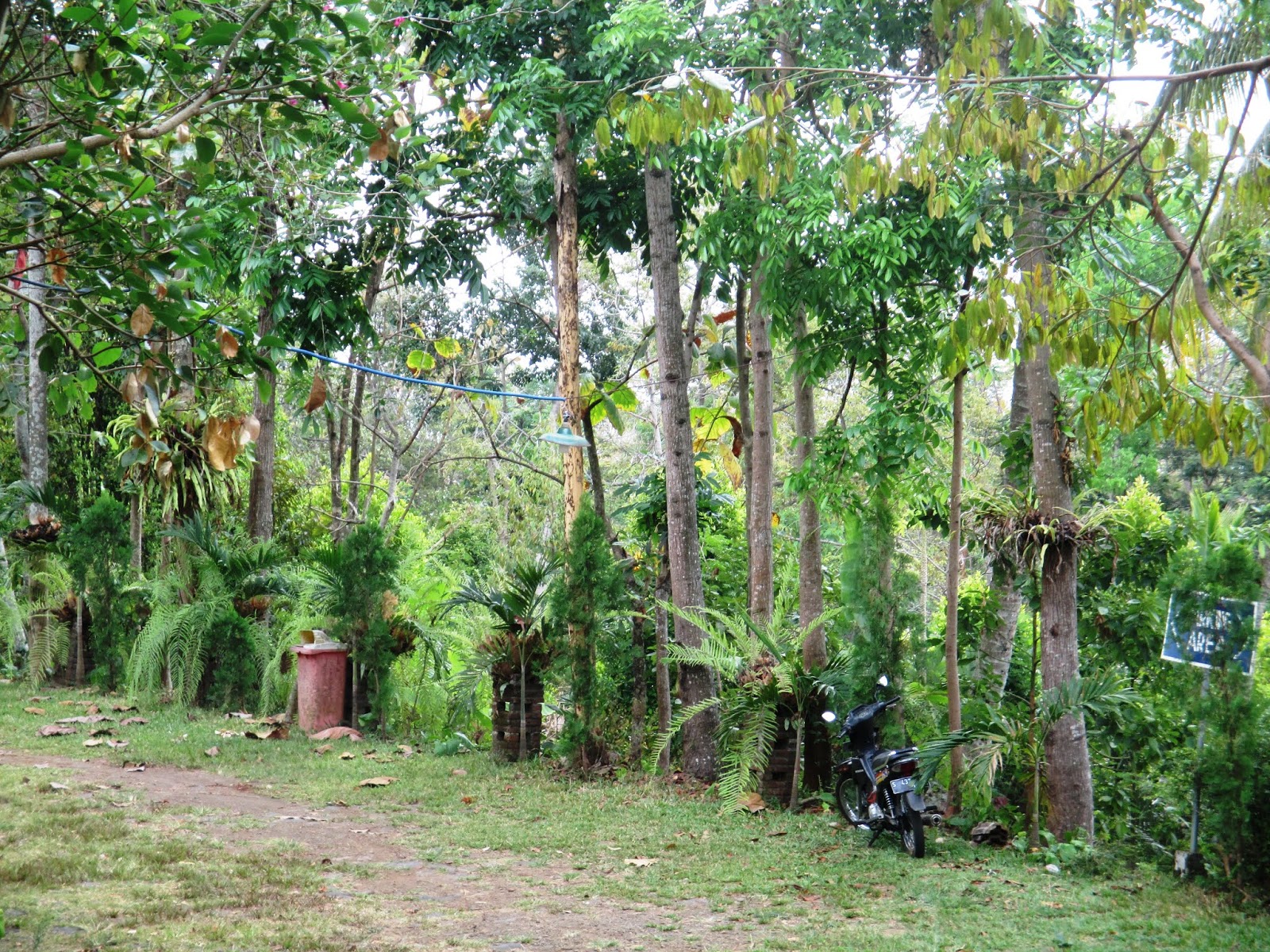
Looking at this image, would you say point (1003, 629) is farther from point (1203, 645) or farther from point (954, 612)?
point (1203, 645)

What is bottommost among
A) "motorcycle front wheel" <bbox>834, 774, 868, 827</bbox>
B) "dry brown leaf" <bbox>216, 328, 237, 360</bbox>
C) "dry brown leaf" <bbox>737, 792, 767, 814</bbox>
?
"dry brown leaf" <bbox>737, 792, 767, 814</bbox>

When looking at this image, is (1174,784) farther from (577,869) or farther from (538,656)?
(538,656)

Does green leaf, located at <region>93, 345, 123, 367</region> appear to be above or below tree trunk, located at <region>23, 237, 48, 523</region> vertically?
below

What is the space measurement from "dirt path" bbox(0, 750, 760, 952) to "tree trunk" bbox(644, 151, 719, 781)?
8.23 feet

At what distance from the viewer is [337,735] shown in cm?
898

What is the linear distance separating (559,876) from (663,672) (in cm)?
310

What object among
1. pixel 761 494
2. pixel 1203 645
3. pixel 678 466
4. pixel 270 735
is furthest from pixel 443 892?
pixel 761 494

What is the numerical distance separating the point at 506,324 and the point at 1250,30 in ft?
45.4

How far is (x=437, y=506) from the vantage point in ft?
71.8

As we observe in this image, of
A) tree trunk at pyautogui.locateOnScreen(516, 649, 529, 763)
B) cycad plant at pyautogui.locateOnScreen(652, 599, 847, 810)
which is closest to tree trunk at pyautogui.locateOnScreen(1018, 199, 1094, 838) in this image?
cycad plant at pyautogui.locateOnScreen(652, 599, 847, 810)

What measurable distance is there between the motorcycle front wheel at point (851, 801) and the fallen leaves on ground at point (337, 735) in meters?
4.06

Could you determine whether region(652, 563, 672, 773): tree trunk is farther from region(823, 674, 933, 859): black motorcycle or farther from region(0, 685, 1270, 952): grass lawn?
region(823, 674, 933, 859): black motorcycle

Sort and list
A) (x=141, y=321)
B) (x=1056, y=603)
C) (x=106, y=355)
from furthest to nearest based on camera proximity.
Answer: (x=1056, y=603), (x=106, y=355), (x=141, y=321)

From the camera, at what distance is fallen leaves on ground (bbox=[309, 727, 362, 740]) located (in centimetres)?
888
